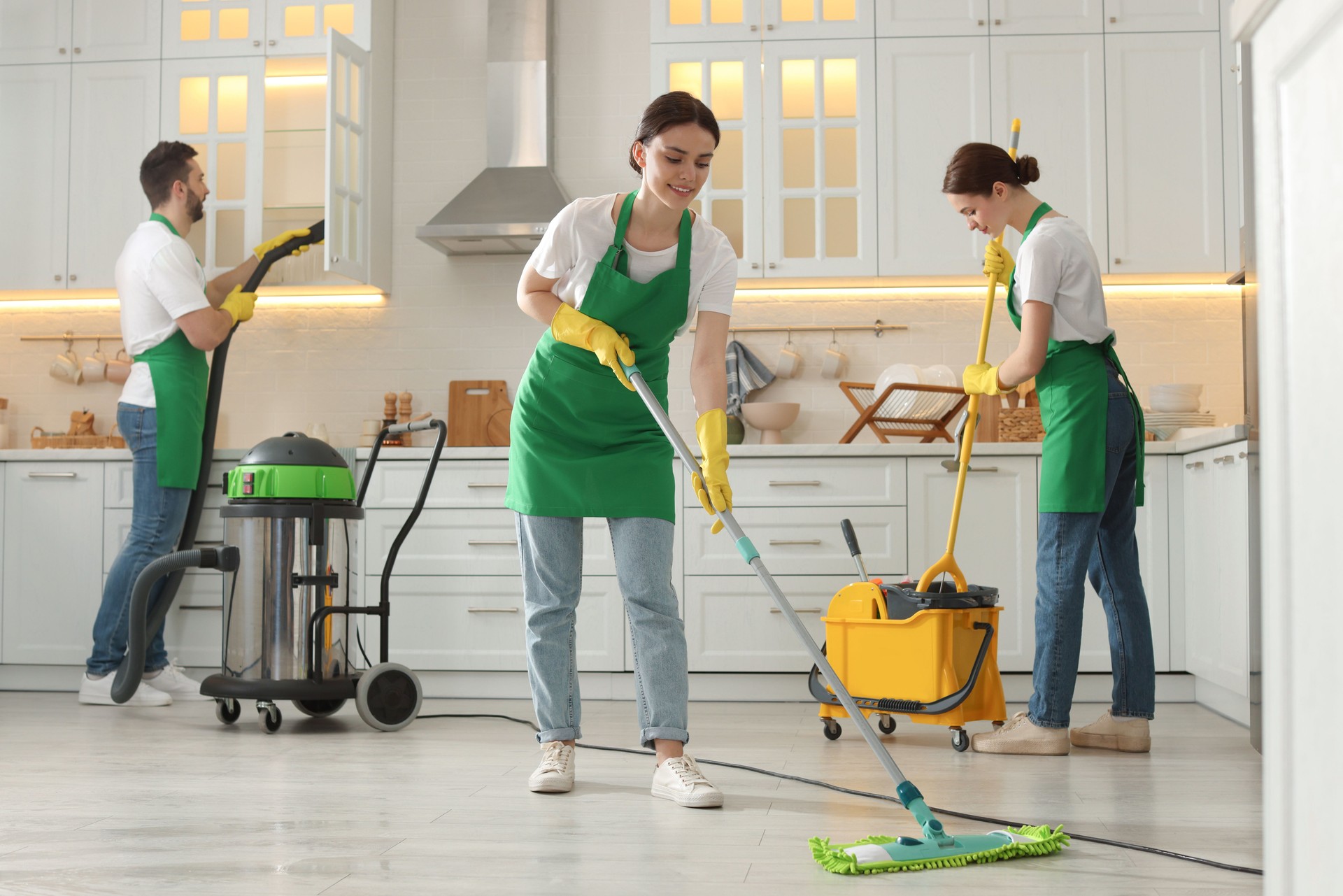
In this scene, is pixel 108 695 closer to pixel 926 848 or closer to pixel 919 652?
pixel 919 652

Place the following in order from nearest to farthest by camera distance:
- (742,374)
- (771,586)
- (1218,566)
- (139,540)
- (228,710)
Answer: (771,586) < (228,710) < (1218,566) < (139,540) < (742,374)

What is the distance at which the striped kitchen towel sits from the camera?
434 centimetres

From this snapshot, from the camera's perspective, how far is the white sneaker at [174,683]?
3701 millimetres

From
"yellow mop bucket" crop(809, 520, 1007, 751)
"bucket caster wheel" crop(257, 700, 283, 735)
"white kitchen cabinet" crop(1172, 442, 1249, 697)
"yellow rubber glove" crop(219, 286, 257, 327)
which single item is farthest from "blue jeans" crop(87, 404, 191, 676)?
"white kitchen cabinet" crop(1172, 442, 1249, 697)

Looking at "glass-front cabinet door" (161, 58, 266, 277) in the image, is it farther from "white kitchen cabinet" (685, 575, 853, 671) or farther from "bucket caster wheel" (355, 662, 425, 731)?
"white kitchen cabinet" (685, 575, 853, 671)

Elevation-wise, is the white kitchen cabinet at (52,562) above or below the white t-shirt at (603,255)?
below

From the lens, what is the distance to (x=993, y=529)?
3.71 meters

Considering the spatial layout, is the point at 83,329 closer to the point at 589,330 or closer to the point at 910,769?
the point at 589,330

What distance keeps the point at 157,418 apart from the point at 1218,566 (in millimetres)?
3127

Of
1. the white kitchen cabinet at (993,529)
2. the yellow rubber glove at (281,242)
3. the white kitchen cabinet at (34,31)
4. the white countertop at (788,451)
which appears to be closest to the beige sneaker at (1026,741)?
the white kitchen cabinet at (993,529)

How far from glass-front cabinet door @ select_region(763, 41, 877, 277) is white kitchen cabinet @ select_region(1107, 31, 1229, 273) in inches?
25.1

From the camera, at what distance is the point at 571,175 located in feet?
14.9

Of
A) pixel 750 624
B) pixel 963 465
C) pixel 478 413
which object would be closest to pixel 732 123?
pixel 478 413

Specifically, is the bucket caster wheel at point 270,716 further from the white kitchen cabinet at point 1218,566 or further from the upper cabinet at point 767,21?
the upper cabinet at point 767,21
